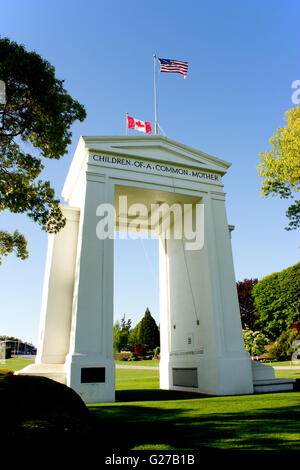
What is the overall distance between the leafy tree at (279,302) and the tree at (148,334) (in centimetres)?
1660

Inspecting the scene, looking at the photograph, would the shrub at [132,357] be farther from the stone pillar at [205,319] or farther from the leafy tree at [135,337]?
the stone pillar at [205,319]

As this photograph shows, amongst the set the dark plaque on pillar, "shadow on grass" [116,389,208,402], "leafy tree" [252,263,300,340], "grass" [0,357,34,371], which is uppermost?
"leafy tree" [252,263,300,340]

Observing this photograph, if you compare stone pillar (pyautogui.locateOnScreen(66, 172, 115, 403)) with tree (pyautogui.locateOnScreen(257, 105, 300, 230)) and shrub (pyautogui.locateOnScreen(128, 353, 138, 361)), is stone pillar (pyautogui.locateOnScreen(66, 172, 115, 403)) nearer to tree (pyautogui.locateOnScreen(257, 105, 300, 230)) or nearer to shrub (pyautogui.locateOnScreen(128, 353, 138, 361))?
tree (pyautogui.locateOnScreen(257, 105, 300, 230))

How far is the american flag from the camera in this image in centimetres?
1867

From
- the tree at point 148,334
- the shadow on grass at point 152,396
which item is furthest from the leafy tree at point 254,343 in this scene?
the tree at point 148,334

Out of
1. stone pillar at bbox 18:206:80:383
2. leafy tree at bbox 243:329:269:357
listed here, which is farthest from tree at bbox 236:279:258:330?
stone pillar at bbox 18:206:80:383

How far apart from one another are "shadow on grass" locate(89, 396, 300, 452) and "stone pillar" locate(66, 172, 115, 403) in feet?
8.81

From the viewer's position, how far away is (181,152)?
1669cm

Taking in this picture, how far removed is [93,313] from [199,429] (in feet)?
22.4

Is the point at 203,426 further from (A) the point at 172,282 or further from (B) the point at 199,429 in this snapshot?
(A) the point at 172,282

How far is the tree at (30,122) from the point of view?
10.4 metres
